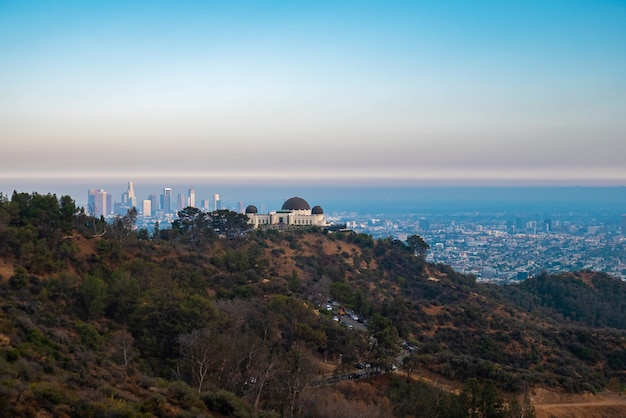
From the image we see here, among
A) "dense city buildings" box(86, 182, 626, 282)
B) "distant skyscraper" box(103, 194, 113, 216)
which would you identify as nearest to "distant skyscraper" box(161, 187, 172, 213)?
"dense city buildings" box(86, 182, 626, 282)

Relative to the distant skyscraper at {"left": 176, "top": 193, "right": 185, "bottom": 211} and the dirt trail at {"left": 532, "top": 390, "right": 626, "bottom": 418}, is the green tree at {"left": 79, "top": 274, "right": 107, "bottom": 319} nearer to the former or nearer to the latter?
the dirt trail at {"left": 532, "top": 390, "right": 626, "bottom": 418}

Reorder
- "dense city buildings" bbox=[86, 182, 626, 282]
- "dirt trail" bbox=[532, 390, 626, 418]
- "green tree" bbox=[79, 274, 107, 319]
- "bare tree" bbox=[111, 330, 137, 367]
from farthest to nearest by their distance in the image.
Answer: "dense city buildings" bbox=[86, 182, 626, 282]
"green tree" bbox=[79, 274, 107, 319]
"dirt trail" bbox=[532, 390, 626, 418]
"bare tree" bbox=[111, 330, 137, 367]

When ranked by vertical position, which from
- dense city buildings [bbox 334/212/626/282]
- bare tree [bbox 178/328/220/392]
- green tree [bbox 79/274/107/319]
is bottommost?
dense city buildings [bbox 334/212/626/282]

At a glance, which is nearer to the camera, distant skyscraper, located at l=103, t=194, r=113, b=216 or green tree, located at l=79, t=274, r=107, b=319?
green tree, located at l=79, t=274, r=107, b=319

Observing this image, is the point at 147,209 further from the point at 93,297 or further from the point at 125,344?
the point at 125,344

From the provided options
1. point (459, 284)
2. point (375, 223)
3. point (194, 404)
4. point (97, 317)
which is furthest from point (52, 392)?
point (375, 223)

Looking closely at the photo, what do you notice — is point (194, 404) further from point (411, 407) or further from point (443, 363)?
point (443, 363)

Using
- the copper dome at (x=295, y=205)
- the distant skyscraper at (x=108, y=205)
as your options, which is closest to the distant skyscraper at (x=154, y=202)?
the distant skyscraper at (x=108, y=205)

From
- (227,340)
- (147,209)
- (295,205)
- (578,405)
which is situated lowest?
(578,405)

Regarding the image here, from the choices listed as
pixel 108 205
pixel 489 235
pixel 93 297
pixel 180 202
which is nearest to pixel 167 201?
pixel 180 202
